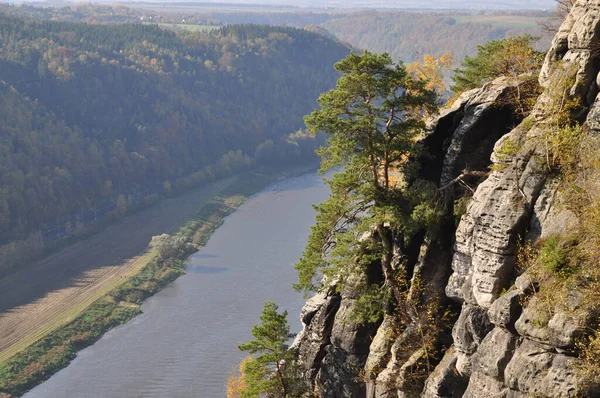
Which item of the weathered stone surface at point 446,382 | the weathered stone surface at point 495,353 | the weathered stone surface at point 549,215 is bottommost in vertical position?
the weathered stone surface at point 446,382

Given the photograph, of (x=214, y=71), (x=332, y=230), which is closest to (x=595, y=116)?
(x=332, y=230)

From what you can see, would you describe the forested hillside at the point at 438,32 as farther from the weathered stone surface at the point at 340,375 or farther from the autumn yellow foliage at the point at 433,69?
the weathered stone surface at the point at 340,375

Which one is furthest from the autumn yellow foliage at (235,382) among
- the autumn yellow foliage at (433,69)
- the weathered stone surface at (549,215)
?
the weathered stone surface at (549,215)

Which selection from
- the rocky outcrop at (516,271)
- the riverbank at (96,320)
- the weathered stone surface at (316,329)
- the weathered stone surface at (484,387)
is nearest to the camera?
the rocky outcrop at (516,271)

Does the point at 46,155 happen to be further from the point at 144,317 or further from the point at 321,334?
the point at 321,334

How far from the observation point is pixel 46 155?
73.8m

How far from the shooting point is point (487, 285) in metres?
14.1

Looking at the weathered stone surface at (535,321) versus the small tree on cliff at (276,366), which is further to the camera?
the small tree on cliff at (276,366)

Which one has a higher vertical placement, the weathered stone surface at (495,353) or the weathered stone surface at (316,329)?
the weathered stone surface at (495,353)

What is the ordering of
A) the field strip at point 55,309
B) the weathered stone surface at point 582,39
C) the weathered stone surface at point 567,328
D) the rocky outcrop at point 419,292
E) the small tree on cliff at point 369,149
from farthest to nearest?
the field strip at point 55,309, the small tree on cliff at point 369,149, the rocky outcrop at point 419,292, the weathered stone surface at point 582,39, the weathered stone surface at point 567,328

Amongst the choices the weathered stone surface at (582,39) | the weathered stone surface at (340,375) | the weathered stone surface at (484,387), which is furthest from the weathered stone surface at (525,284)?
the weathered stone surface at (340,375)

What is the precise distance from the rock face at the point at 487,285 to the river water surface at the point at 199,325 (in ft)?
61.2

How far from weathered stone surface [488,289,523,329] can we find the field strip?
33066 mm

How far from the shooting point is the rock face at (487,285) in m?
12.5
